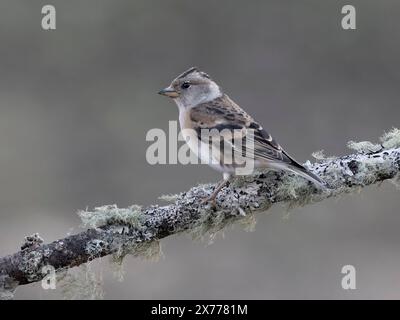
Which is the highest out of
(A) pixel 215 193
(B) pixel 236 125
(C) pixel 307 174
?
(B) pixel 236 125

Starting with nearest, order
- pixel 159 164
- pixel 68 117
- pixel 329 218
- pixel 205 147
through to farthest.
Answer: pixel 205 147 → pixel 329 218 → pixel 159 164 → pixel 68 117

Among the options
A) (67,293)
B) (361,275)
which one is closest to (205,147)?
(67,293)

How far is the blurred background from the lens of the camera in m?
11.4

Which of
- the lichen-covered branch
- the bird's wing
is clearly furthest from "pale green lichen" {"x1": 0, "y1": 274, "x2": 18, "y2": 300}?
the bird's wing

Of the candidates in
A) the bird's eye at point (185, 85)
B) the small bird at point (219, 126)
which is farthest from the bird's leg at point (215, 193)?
the bird's eye at point (185, 85)

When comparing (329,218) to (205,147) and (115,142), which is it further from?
(205,147)

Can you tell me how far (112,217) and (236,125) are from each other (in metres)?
1.45

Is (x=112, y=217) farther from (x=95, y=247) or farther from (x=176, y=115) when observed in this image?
(x=176, y=115)

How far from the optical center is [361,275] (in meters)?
11.4

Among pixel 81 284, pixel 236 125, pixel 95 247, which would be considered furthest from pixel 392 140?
pixel 81 284

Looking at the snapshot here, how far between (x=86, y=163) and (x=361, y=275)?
180 inches

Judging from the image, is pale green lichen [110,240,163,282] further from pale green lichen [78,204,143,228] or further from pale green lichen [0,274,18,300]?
pale green lichen [0,274,18,300]

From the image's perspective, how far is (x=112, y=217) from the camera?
5430mm

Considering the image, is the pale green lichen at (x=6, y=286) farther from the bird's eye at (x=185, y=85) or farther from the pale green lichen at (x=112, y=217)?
the bird's eye at (x=185, y=85)
